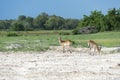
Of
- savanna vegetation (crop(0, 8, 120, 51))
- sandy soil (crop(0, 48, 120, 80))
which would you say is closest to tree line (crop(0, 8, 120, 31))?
savanna vegetation (crop(0, 8, 120, 51))

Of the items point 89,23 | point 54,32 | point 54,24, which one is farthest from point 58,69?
point 54,24

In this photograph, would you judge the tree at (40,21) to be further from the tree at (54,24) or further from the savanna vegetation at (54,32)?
the tree at (54,24)

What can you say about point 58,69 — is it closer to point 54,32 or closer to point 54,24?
point 54,32

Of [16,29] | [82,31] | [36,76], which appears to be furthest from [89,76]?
[16,29]

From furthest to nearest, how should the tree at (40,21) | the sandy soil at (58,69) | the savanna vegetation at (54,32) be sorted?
the tree at (40,21)
the savanna vegetation at (54,32)
the sandy soil at (58,69)

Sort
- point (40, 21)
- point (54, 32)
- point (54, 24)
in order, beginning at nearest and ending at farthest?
point (54, 32)
point (54, 24)
point (40, 21)

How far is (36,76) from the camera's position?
17.7m

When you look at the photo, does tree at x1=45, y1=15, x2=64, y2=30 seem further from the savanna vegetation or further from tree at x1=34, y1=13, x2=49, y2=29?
tree at x1=34, y1=13, x2=49, y2=29

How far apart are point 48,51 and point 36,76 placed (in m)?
12.9

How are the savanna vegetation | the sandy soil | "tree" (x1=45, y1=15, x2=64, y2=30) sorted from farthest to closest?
"tree" (x1=45, y1=15, x2=64, y2=30)
the savanna vegetation
the sandy soil

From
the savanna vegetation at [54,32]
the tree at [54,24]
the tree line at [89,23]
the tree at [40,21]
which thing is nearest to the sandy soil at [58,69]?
the savanna vegetation at [54,32]

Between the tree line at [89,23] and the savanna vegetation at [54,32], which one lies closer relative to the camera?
the savanna vegetation at [54,32]

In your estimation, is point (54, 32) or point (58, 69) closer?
point (58, 69)

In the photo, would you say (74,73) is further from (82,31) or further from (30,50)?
(82,31)
